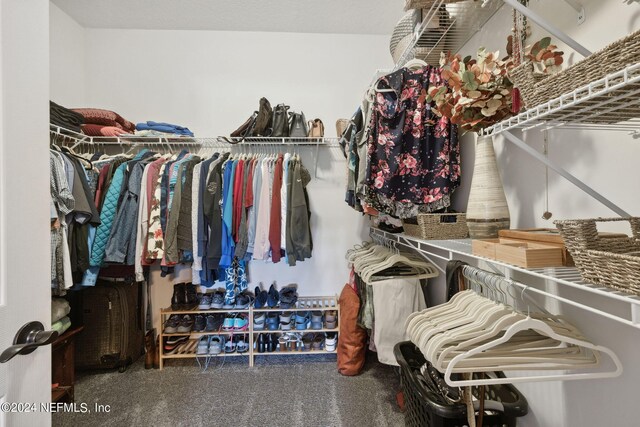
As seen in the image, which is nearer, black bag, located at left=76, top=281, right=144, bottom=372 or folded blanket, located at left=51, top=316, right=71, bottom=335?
folded blanket, located at left=51, top=316, right=71, bottom=335

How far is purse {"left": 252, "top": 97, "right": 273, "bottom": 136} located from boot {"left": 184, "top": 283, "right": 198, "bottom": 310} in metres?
1.41

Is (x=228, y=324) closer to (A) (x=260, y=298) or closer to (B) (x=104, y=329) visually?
(A) (x=260, y=298)

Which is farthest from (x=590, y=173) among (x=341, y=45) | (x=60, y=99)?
(x=60, y=99)

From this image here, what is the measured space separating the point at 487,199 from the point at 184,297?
2.35 meters

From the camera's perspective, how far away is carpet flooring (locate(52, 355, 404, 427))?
66.4 inches

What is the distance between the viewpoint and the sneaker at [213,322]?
226 centimetres

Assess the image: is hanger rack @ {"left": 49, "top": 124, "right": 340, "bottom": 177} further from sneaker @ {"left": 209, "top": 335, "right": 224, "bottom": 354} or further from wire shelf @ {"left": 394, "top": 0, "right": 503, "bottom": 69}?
sneaker @ {"left": 209, "top": 335, "right": 224, "bottom": 354}

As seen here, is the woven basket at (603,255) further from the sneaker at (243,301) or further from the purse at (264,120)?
the sneaker at (243,301)

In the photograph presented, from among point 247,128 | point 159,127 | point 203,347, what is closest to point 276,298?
point 203,347

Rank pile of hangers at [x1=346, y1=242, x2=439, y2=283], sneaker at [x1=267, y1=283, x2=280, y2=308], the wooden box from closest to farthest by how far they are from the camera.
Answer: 1. the wooden box
2. pile of hangers at [x1=346, y1=242, x2=439, y2=283]
3. sneaker at [x1=267, y1=283, x2=280, y2=308]

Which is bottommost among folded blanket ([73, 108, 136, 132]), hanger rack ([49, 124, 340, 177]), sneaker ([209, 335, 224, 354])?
sneaker ([209, 335, 224, 354])

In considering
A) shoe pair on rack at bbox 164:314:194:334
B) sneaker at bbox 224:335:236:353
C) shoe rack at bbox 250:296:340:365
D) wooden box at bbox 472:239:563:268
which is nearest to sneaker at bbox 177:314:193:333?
shoe pair on rack at bbox 164:314:194:334

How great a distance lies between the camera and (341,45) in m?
2.61

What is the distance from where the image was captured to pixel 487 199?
1044 mm
